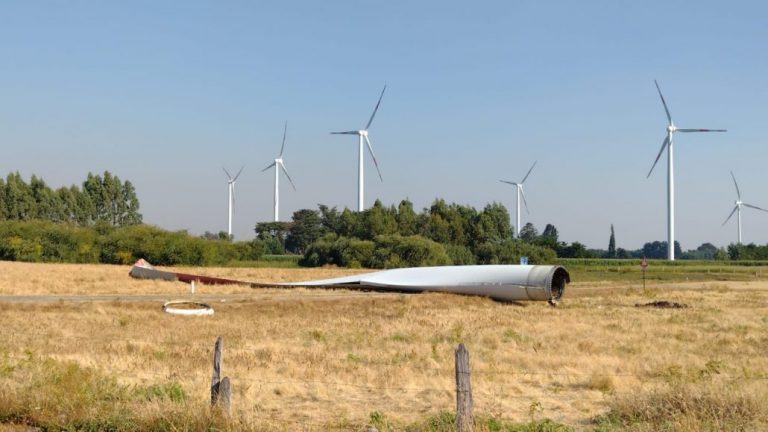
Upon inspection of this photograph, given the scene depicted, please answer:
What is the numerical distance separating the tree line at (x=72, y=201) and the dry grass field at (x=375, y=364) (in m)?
77.9

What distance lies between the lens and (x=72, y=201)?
390 ft

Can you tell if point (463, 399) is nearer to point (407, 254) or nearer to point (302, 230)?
point (407, 254)

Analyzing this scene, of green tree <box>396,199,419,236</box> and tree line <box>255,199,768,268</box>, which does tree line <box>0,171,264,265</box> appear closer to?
tree line <box>255,199,768,268</box>

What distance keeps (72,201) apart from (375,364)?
4327 inches

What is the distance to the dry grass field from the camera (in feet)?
39.1

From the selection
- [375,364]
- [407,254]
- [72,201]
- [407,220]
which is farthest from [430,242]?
[375,364]

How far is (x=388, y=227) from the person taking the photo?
11800 cm

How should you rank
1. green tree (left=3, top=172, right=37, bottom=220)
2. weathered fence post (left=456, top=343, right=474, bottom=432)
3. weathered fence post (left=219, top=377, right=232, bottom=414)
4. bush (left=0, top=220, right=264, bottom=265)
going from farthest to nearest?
green tree (left=3, top=172, right=37, bottom=220), bush (left=0, top=220, right=264, bottom=265), weathered fence post (left=219, top=377, right=232, bottom=414), weathered fence post (left=456, top=343, right=474, bottom=432)

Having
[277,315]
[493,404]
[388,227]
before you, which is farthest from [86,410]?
[388,227]

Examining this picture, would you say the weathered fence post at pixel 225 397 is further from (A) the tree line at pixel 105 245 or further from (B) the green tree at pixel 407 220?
(B) the green tree at pixel 407 220

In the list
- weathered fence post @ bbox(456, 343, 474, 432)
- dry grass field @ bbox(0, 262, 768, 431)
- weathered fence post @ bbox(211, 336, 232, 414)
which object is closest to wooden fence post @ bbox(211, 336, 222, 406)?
weathered fence post @ bbox(211, 336, 232, 414)

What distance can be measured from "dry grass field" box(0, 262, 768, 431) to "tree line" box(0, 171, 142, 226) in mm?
77915

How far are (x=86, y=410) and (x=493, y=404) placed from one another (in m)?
7.00

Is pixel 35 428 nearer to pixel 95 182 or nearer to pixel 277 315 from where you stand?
pixel 277 315
